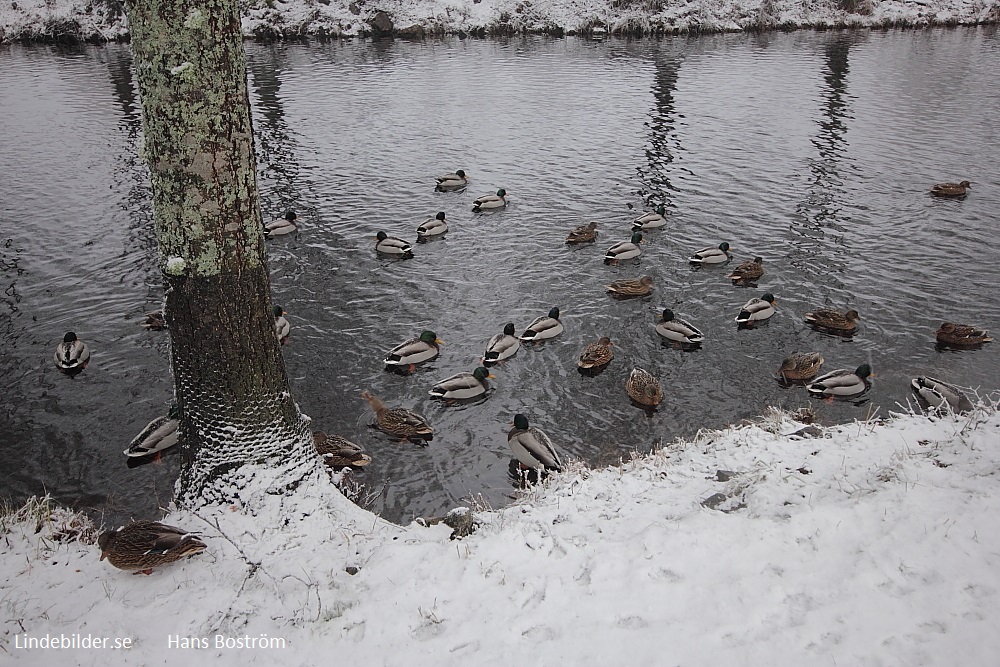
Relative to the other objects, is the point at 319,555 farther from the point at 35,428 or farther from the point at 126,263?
the point at 126,263

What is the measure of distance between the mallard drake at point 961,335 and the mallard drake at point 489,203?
8.51 meters

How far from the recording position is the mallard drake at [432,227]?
13680 millimetres

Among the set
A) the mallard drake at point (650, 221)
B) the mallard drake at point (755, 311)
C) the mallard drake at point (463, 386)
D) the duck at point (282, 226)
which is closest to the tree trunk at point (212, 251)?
the mallard drake at point (463, 386)

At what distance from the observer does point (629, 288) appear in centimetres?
1140

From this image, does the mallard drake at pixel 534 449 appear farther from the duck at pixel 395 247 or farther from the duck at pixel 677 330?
the duck at pixel 395 247

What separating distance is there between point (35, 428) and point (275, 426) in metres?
4.65

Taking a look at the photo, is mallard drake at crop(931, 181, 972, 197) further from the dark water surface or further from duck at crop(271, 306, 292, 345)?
duck at crop(271, 306, 292, 345)

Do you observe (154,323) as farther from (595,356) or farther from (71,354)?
(595,356)

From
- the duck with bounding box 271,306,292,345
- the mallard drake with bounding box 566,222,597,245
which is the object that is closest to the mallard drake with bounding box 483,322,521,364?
the duck with bounding box 271,306,292,345

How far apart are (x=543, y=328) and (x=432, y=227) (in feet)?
14.7

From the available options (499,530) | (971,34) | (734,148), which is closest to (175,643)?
(499,530)

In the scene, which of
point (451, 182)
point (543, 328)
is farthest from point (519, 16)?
point (543, 328)

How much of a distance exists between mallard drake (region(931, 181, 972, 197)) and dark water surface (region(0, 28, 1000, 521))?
0.87ft

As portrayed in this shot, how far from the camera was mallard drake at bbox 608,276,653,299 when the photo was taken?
449 inches
